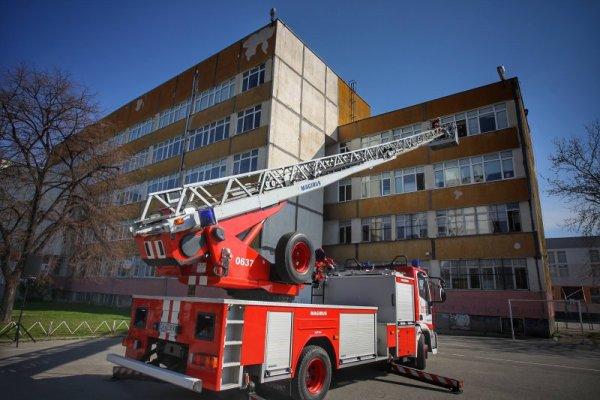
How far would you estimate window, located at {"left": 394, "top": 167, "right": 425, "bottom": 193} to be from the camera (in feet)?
88.7

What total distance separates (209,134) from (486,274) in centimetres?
2266

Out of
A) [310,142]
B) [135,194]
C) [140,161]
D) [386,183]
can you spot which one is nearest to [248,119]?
[310,142]

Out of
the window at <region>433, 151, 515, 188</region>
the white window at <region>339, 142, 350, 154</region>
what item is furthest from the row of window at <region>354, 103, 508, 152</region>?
the white window at <region>339, 142, 350, 154</region>

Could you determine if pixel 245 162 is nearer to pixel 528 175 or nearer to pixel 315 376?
pixel 528 175

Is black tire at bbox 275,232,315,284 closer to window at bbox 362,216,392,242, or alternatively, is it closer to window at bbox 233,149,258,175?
window at bbox 233,149,258,175

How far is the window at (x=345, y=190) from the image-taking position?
101 ft

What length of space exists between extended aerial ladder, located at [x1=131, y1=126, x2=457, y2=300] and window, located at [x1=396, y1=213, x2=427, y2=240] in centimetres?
1870

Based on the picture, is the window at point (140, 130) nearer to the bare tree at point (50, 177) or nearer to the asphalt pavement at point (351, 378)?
the bare tree at point (50, 177)

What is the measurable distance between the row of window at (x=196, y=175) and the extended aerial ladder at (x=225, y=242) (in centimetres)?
1546

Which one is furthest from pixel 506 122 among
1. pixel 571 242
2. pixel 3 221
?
pixel 571 242

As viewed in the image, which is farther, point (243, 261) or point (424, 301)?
point (424, 301)

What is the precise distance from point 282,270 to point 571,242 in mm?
64753

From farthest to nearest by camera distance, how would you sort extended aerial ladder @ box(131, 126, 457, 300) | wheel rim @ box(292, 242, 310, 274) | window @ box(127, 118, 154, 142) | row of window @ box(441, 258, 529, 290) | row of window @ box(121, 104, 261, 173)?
1. window @ box(127, 118, 154, 142)
2. row of window @ box(121, 104, 261, 173)
3. row of window @ box(441, 258, 529, 290)
4. wheel rim @ box(292, 242, 310, 274)
5. extended aerial ladder @ box(131, 126, 457, 300)

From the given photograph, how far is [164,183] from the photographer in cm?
3209
